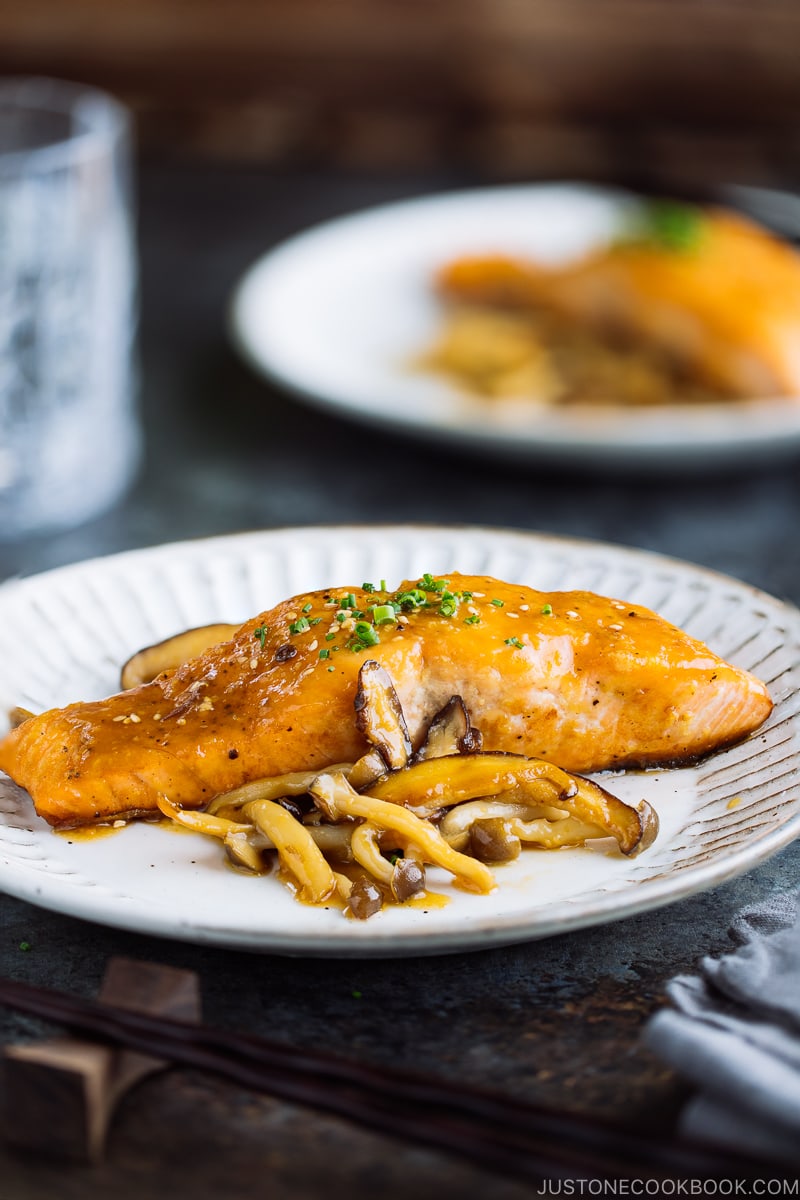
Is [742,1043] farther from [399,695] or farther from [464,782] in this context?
[399,695]

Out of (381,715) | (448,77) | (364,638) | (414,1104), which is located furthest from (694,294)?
(448,77)

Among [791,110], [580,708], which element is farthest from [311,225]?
[580,708]

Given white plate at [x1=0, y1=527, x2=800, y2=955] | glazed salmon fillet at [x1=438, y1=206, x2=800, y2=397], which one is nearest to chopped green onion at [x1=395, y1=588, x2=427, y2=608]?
white plate at [x1=0, y1=527, x2=800, y2=955]

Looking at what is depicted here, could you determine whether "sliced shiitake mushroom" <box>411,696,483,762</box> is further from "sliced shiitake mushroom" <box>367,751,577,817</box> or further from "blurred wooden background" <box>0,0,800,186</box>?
"blurred wooden background" <box>0,0,800,186</box>

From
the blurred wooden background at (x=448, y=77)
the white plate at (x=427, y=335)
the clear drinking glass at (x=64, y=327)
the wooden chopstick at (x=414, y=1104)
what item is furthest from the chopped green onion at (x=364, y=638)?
the blurred wooden background at (x=448, y=77)

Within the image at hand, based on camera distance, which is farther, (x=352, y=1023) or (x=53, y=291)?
(x=53, y=291)

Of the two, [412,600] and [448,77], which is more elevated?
[412,600]

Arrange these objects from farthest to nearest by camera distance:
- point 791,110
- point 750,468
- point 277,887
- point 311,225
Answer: point 791,110 → point 311,225 → point 750,468 → point 277,887

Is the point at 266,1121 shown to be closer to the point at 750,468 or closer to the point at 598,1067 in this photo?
the point at 598,1067
